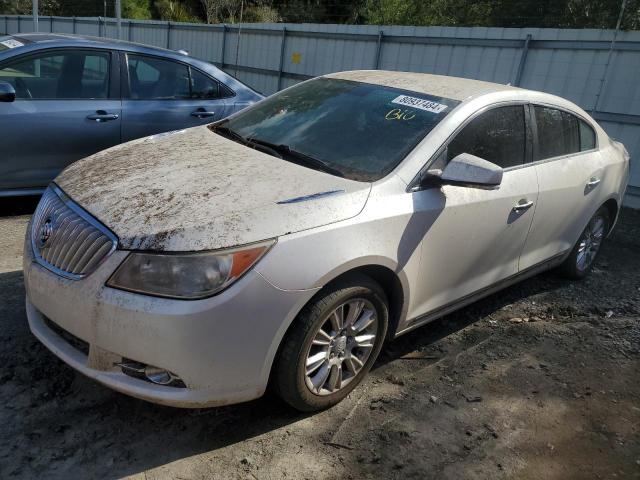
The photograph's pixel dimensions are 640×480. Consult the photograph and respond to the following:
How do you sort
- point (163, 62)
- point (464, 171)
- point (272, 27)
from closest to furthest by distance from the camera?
1. point (464, 171)
2. point (163, 62)
3. point (272, 27)

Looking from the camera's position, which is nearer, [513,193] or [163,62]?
[513,193]

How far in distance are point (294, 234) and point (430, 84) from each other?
1.80 meters

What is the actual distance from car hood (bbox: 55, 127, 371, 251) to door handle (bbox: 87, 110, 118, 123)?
1956 millimetres

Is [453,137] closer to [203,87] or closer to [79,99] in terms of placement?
[203,87]

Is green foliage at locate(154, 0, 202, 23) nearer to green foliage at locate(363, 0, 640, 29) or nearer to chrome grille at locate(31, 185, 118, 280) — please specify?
green foliage at locate(363, 0, 640, 29)

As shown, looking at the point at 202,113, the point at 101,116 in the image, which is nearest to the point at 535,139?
the point at 202,113

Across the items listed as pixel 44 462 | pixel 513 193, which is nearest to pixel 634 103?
pixel 513 193

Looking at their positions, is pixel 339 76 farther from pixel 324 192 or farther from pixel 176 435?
pixel 176 435

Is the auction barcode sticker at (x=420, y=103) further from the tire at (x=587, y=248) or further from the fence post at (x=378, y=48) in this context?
the fence post at (x=378, y=48)

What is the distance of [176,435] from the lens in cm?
267

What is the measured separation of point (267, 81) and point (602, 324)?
395 inches

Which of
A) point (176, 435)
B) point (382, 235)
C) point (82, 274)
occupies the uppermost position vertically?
point (382, 235)

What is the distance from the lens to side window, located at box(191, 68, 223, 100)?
18.8 ft

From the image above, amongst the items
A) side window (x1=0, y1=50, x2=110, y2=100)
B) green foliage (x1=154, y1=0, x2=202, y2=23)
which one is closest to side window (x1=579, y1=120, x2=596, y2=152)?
side window (x1=0, y1=50, x2=110, y2=100)
